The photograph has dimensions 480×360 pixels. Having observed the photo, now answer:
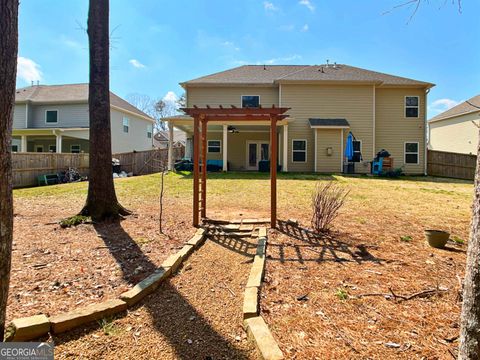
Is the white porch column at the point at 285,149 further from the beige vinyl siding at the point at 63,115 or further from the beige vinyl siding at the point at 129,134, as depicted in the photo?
the beige vinyl siding at the point at 63,115

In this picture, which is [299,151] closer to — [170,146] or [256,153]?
[256,153]

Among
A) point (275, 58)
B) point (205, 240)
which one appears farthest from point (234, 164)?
point (205, 240)

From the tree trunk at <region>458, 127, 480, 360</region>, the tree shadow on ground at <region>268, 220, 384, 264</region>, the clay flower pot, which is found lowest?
the tree shadow on ground at <region>268, 220, 384, 264</region>

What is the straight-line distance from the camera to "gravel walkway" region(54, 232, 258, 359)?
7.37 feet

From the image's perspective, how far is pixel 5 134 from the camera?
5.98ft

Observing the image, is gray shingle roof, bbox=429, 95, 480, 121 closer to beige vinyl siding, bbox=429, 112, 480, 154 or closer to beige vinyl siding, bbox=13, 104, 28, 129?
beige vinyl siding, bbox=429, 112, 480, 154

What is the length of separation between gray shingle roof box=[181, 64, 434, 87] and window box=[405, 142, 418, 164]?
3806 mm

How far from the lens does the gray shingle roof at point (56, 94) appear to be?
74.4 ft

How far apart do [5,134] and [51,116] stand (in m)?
25.7

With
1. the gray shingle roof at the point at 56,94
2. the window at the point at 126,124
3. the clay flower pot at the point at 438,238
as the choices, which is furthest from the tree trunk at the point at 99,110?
the window at the point at 126,124

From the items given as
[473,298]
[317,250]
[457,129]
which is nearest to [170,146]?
[317,250]

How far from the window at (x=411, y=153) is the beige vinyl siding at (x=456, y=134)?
246 inches

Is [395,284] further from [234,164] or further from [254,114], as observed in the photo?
[234,164]

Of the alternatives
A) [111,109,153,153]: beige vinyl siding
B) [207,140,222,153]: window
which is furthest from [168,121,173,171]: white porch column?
[111,109,153,153]: beige vinyl siding
